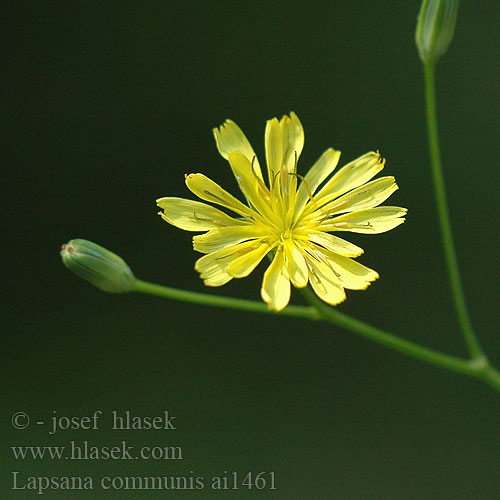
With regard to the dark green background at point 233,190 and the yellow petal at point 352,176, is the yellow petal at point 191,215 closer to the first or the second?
the yellow petal at point 352,176

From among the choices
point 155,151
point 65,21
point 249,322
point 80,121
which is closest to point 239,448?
point 249,322

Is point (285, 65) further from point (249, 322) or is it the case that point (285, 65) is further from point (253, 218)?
point (253, 218)

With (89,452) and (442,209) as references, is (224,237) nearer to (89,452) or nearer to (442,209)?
(442,209)

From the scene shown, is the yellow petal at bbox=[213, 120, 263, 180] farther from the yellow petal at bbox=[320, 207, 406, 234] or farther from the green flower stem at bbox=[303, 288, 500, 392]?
the green flower stem at bbox=[303, 288, 500, 392]

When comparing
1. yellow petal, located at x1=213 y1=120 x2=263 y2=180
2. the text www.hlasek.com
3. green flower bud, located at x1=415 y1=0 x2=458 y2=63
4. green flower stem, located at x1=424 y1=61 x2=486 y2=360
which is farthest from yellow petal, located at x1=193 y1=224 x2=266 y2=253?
the text www.hlasek.com

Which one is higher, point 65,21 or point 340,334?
point 65,21

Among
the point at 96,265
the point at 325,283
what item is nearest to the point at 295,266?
the point at 325,283
